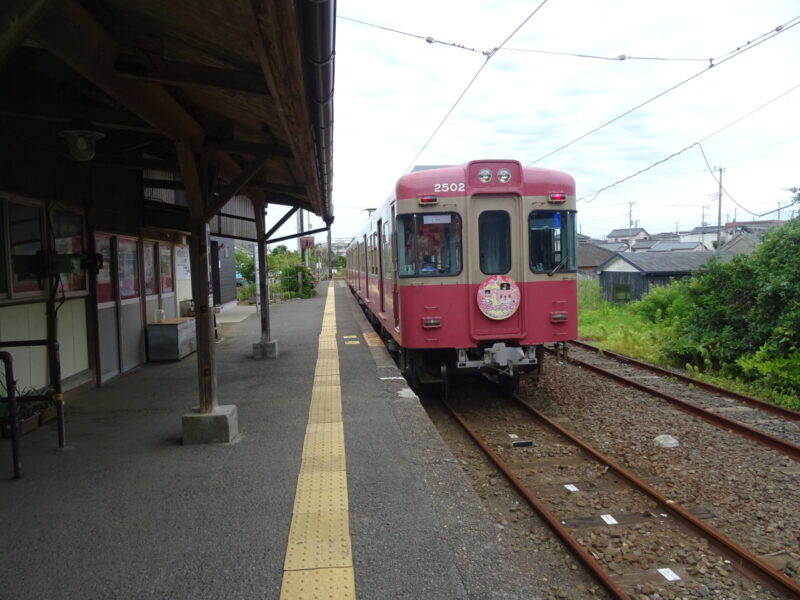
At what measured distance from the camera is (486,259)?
7156 millimetres

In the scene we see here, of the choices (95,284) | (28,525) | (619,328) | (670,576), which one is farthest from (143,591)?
(619,328)

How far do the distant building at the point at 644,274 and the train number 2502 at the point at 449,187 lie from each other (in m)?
14.3

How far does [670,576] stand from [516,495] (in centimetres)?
153

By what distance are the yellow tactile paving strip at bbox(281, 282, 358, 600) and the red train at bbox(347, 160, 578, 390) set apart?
1.87 m

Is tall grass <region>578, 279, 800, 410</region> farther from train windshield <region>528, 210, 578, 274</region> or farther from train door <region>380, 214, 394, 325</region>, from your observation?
train door <region>380, 214, 394, 325</region>

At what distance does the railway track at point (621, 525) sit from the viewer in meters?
3.63

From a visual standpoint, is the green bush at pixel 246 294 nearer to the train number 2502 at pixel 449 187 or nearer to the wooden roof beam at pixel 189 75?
the train number 2502 at pixel 449 187

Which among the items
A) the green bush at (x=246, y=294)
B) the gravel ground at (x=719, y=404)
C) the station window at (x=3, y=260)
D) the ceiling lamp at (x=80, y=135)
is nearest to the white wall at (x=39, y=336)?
the station window at (x=3, y=260)

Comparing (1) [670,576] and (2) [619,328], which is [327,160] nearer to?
(1) [670,576]

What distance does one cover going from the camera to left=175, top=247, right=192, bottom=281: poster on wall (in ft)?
37.3

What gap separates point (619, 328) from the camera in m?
14.9

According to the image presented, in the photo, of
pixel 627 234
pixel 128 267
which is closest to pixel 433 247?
pixel 128 267

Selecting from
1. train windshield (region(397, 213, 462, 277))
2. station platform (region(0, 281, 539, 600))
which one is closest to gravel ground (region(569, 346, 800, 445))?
train windshield (region(397, 213, 462, 277))

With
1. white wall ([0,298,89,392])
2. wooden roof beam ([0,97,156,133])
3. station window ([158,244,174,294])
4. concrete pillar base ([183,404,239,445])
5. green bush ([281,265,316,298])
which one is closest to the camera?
wooden roof beam ([0,97,156,133])
